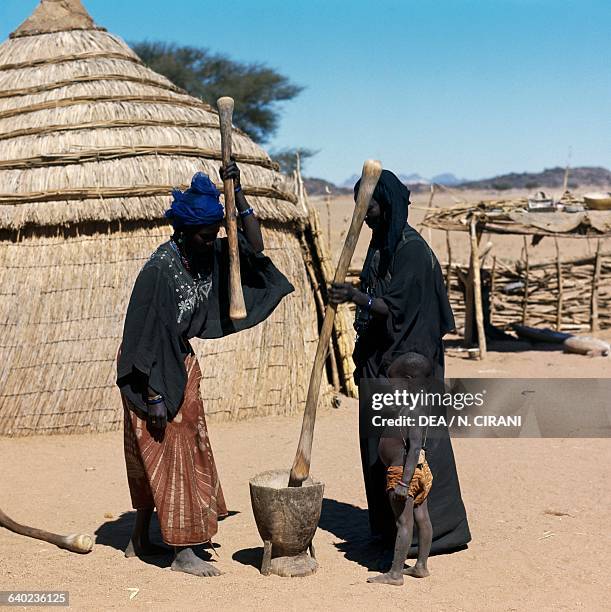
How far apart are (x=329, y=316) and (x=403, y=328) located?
357mm

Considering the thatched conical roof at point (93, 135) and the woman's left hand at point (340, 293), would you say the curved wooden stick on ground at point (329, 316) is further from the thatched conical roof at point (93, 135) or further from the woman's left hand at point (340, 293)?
the thatched conical roof at point (93, 135)

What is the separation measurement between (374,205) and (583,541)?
2.09 m

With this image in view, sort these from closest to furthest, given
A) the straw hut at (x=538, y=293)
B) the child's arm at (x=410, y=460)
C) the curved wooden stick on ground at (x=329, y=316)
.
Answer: the curved wooden stick on ground at (x=329, y=316), the child's arm at (x=410, y=460), the straw hut at (x=538, y=293)

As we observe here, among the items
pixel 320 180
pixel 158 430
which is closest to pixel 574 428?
pixel 158 430

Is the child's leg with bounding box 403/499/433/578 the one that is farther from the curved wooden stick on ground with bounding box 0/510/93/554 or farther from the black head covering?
the curved wooden stick on ground with bounding box 0/510/93/554

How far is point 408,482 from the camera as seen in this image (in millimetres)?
4148

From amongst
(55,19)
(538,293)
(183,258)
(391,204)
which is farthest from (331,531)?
(538,293)

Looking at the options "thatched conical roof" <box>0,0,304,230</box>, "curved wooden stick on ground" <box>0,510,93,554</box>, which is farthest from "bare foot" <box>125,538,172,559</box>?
"thatched conical roof" <box>0,0,304,230</box>

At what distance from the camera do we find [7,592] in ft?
13.6

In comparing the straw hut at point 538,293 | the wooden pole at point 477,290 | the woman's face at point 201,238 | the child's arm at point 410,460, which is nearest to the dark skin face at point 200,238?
the woman's face at point 201,238

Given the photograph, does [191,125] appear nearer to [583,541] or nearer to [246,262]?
[246,262]

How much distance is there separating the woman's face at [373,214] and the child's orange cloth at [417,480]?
1.06 m

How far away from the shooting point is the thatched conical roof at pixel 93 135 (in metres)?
7.48

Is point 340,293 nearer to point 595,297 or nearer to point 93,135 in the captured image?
point 93,135
